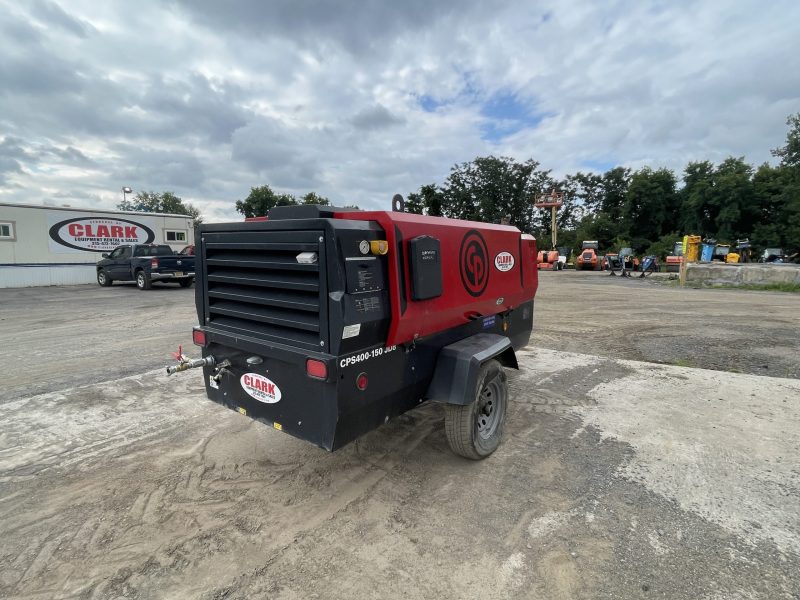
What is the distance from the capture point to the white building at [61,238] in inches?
689

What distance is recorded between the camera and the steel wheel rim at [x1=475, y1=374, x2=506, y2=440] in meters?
3.55

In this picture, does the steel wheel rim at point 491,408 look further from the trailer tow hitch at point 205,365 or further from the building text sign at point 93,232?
the building text sign at point 93,232

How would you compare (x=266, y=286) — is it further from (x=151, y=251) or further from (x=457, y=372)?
(x=151, y=251)

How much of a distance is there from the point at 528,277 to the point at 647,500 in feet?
8.51

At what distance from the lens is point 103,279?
18.2 metres

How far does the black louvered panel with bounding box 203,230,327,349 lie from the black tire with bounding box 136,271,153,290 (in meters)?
14.9

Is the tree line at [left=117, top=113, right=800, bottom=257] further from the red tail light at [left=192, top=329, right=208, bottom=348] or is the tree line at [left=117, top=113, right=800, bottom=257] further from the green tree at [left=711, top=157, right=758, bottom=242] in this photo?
the red tail light at [left=192, top=329, right=208, bottom=348]

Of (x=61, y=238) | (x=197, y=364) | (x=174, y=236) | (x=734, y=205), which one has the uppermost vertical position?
(x=734, y=205)

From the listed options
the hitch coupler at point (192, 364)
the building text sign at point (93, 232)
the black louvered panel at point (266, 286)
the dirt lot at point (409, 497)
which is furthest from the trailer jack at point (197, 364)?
the building text sign at point (93, 232)

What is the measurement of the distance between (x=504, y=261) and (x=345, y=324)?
7.84ft

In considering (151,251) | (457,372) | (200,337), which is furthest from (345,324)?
(151,251)

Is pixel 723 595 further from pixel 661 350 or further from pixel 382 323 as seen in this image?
pixel 661 350

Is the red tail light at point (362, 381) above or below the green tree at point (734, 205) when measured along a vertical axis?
below

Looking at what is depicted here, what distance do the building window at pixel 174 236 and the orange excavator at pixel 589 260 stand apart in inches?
1038
